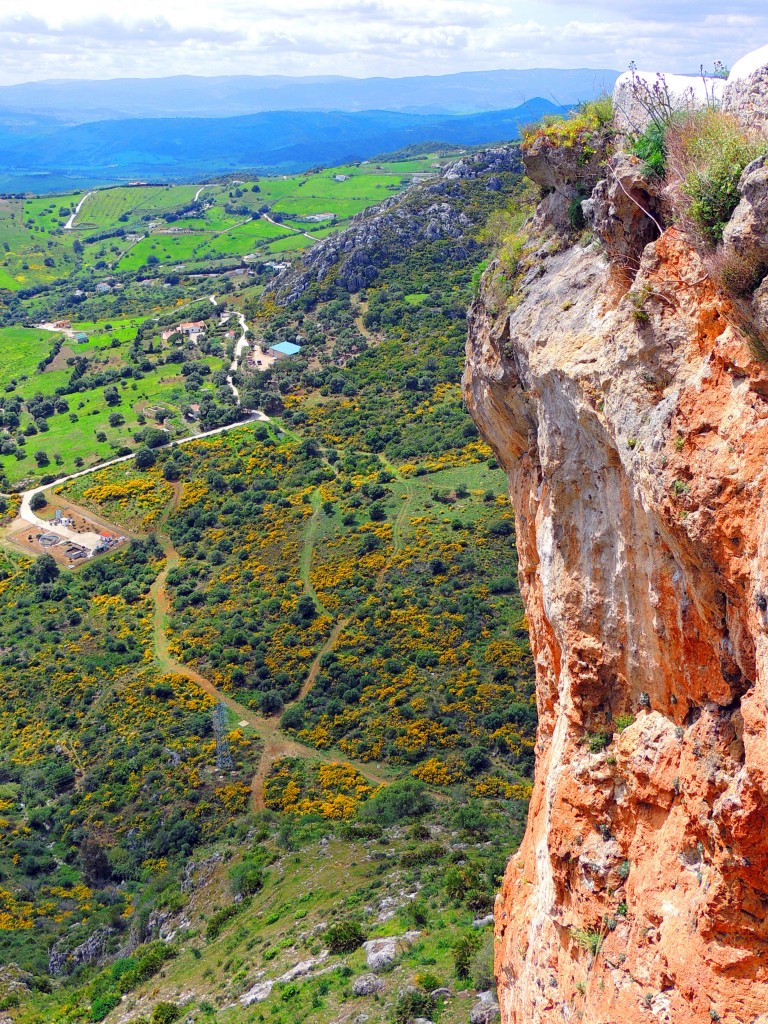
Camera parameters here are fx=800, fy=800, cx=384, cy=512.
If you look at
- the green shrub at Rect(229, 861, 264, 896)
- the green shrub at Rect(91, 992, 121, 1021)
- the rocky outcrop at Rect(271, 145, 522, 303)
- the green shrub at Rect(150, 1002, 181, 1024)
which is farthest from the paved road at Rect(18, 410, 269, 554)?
the green shrub at Rect(150, 1002, 181, 1024)

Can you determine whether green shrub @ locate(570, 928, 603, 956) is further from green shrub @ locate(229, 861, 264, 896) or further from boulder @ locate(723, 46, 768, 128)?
green shrub @ locate(229, 861, 264, 896)

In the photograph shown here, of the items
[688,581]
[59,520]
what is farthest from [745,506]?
[59,520]

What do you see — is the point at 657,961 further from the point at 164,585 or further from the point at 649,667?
the point at 164,585

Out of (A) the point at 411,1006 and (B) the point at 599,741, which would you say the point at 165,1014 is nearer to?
(A) the point at 411,1006

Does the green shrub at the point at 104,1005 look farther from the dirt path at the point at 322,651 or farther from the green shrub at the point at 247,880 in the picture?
→ the dirt path at the point at 322,651

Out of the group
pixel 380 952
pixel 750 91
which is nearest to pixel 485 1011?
pixel 380 952

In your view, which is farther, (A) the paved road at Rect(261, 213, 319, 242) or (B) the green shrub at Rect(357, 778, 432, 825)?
(A) the paved road at Rect(261, 213, 319, 242)
